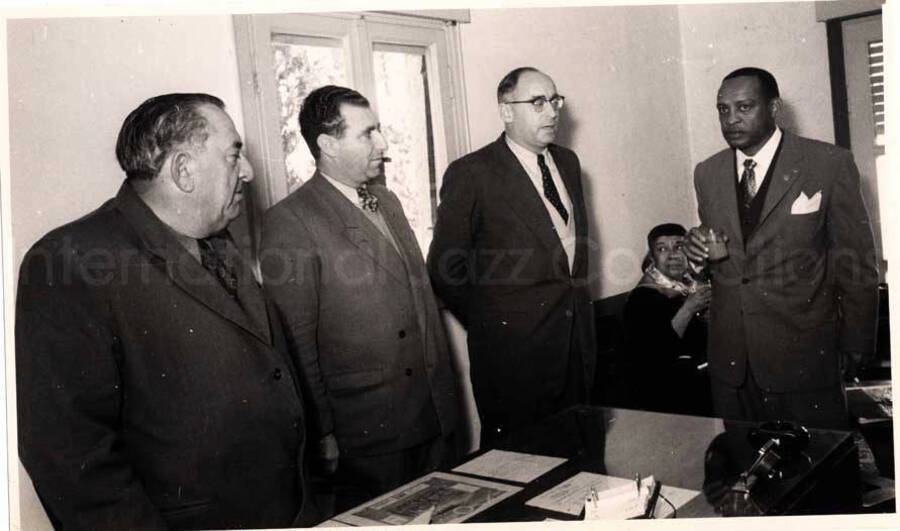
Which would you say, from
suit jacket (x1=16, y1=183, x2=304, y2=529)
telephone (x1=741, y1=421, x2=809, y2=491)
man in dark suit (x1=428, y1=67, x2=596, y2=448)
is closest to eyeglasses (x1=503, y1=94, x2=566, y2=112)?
man in dark suit (x1=428, y1=67, x2=596, y2=448)

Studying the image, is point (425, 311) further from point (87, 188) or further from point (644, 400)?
point (87, 188)

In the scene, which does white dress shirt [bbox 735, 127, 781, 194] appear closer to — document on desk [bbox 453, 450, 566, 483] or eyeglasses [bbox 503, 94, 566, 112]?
eyeglasses [bbox 503, 94, 566, 112]

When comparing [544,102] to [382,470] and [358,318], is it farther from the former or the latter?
[382,470]

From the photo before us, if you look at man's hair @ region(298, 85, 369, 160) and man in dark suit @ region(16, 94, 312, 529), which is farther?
man's hair @ region(298, 85, 369, 160)

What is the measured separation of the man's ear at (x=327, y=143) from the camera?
1974mm

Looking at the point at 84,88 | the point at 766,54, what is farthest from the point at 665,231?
the point at 84,88

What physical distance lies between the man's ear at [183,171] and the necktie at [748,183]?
1.46 metres

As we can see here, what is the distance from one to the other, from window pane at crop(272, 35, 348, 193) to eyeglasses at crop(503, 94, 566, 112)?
1.67 feet

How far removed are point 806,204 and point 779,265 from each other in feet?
0.59

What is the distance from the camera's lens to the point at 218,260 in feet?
6.22

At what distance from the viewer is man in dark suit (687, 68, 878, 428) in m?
2.08

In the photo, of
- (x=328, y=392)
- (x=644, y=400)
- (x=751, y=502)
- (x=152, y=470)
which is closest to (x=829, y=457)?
(x=751, y=502)

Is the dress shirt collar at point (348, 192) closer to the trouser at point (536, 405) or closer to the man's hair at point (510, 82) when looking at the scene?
the man's hair at point (510, 82)

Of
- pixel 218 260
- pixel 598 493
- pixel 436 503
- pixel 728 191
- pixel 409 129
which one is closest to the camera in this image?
pixel 598 493
